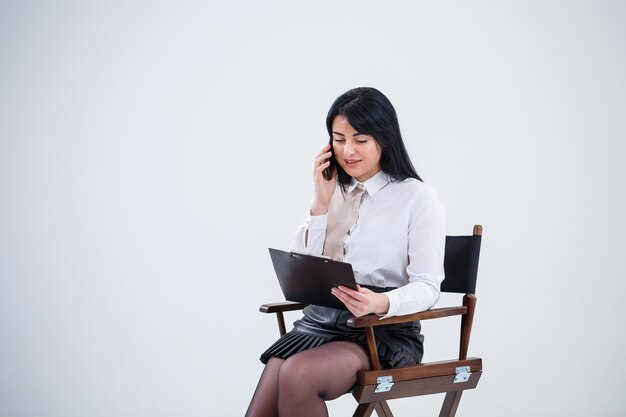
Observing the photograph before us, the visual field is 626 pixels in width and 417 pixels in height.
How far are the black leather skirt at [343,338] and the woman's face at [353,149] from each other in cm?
50

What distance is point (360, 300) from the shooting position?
2477 mm

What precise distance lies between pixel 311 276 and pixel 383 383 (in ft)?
1.34

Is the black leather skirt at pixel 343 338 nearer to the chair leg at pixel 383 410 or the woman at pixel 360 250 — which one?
the woman at pixel 360 250

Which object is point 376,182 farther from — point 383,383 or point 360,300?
point 383,383

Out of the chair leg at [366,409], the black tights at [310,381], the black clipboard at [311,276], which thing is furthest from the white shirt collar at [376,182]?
the chair leg at [366,409]

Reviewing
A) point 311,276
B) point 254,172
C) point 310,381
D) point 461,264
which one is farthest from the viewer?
point 254,172

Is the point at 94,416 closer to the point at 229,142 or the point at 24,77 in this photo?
the point at 229,142

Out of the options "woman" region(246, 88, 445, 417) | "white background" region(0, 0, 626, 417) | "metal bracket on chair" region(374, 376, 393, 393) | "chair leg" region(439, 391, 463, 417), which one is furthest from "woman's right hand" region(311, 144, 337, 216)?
"white background" region(0, 0, 626, 417)

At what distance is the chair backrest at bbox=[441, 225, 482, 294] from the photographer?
9.66 ft

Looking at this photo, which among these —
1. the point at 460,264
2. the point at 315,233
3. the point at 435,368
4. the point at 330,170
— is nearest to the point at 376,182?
the point at 330,170

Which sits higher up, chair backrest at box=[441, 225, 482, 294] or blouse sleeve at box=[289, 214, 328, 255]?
blouse sleeve at box=[289, 214, 328, 255]

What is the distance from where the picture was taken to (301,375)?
2.47 m

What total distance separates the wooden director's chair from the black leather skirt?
0.05 meters

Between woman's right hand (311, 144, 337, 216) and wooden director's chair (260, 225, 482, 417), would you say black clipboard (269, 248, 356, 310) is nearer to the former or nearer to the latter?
wooden director's chair (260, 225, 482, 417)
